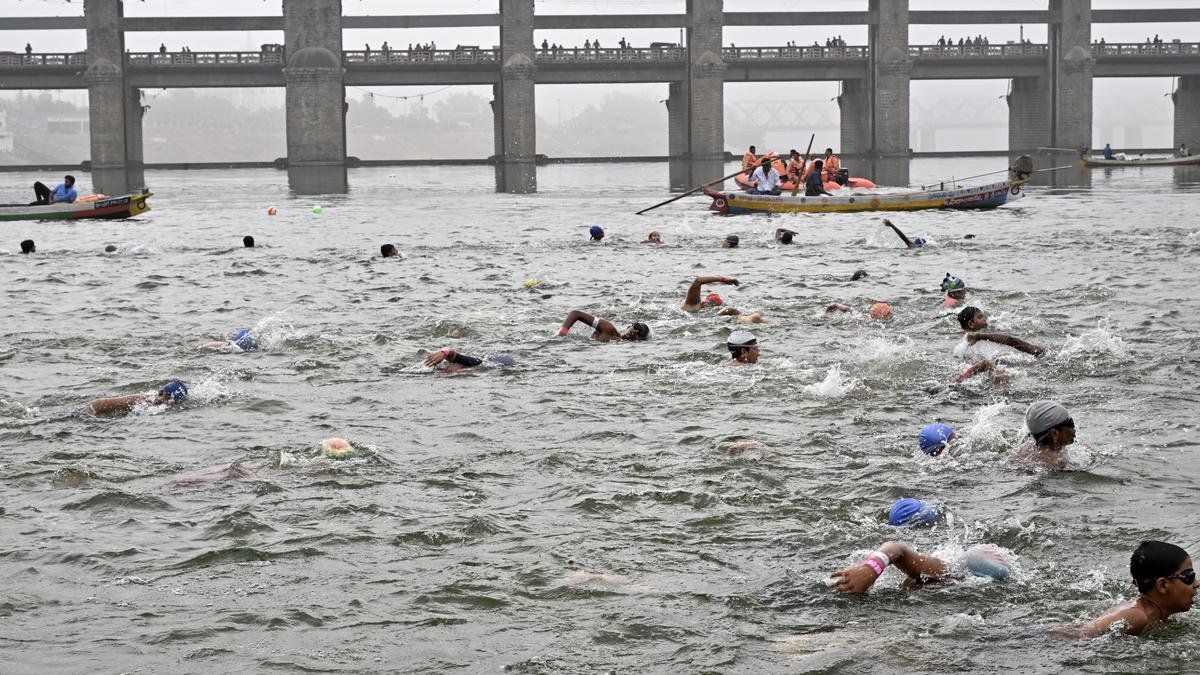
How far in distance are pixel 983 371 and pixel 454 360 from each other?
5634 millimetres

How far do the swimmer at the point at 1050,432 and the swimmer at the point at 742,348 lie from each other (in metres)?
4.38

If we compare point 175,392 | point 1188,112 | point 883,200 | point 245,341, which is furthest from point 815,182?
point 1188,112

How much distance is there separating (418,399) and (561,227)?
23.7 m

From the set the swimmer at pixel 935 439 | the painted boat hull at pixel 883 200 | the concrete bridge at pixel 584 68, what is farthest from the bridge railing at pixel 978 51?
the swimmer at pixel 935 439

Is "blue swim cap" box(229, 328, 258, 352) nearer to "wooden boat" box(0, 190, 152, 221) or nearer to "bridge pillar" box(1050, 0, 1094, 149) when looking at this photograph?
"wooden boat" box(0, 190, 152, 221)

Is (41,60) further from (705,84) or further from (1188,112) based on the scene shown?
(1188,112)

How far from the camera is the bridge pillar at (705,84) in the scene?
73.6 metres

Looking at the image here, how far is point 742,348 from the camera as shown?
14859 millimetres

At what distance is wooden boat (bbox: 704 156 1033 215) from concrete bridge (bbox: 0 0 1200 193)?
27.8 m

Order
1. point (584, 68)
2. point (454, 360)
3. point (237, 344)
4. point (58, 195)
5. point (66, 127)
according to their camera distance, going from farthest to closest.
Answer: point (66, 127) → point (584, 68) → point (58, 195) → point (237, 344) → point (454, 360)

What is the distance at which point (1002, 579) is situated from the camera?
8.39 m

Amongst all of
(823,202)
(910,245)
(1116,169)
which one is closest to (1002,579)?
→ (910,245)

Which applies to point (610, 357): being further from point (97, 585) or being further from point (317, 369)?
point (97, 585)

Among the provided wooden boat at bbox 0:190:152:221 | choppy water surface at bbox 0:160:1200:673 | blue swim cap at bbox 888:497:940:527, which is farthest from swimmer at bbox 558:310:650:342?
wooden boat at bbox 0:190:152:221
